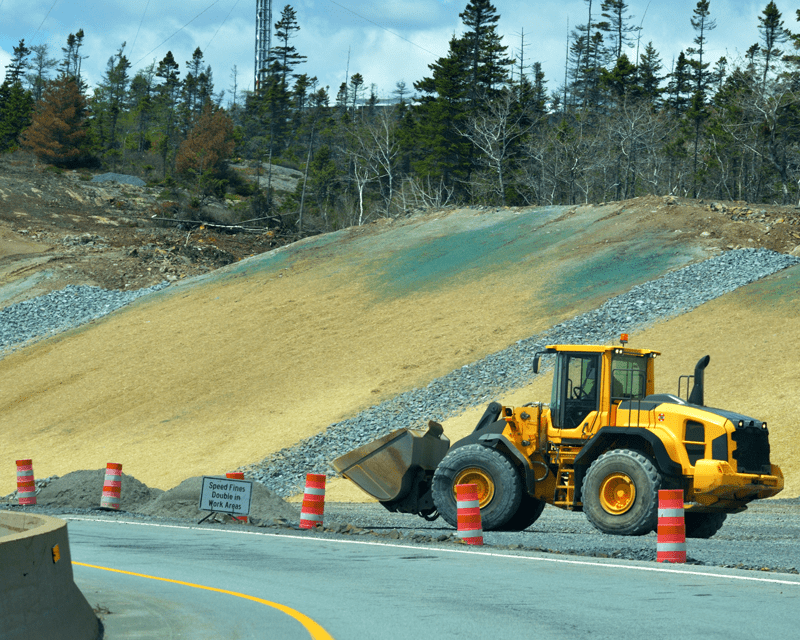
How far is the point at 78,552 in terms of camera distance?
12.3 meters

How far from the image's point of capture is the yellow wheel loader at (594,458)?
1343cm

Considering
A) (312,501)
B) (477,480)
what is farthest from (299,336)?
(477,480)

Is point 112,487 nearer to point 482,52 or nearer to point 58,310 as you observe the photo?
Result: point 58,310

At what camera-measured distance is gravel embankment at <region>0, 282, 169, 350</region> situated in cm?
4694

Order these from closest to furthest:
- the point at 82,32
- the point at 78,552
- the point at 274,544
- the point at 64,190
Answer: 1. the point at 78,552
2. the point at 274,544
3. the point at 64,190
4. the point at 82,32

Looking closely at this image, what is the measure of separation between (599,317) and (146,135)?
99456mm

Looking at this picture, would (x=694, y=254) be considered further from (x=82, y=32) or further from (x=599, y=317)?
(x=82, y=32)

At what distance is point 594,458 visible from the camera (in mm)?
14430

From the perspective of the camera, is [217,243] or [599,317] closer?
[599,317]

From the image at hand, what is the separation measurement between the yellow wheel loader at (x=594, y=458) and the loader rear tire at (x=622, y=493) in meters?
0.01

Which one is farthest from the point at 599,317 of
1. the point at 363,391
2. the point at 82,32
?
the point at 82,32

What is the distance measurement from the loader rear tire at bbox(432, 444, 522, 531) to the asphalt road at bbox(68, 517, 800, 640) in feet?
6.51

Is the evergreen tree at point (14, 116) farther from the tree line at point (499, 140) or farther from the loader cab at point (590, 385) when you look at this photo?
the loader cab at point (590, 385)

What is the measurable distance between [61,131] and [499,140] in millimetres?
41336
